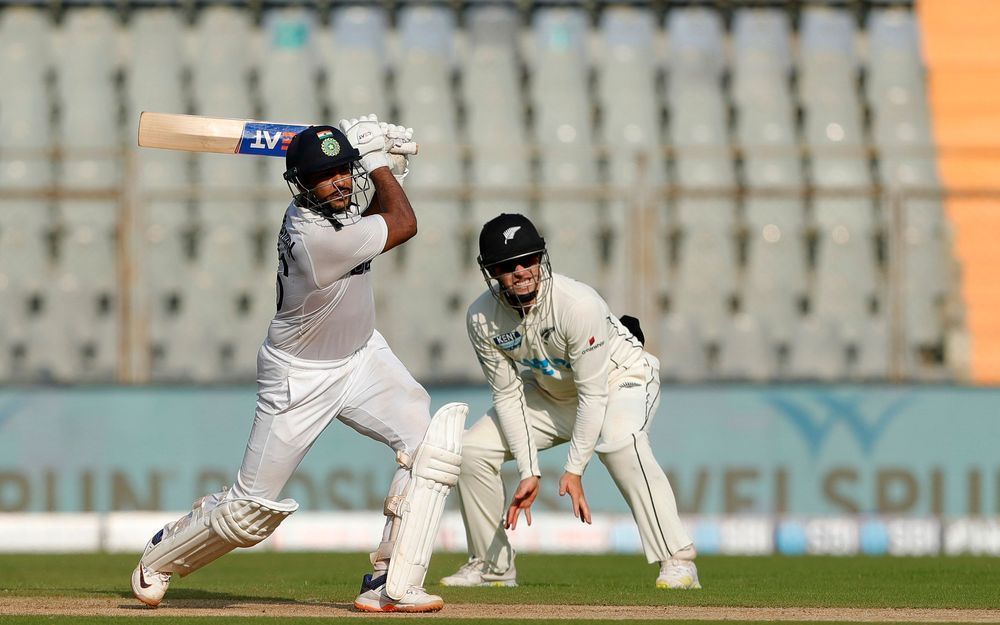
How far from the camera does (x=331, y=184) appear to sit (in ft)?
17.6

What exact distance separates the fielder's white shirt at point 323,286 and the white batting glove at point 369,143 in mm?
206

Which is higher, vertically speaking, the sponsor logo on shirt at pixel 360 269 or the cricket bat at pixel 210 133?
the cricket bat at pixel 210 133

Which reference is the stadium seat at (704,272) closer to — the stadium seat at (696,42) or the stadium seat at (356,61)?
the stadium seat at (696,42)

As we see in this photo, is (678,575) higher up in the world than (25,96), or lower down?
lower down

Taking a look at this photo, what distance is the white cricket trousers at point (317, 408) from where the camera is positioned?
18.1ft

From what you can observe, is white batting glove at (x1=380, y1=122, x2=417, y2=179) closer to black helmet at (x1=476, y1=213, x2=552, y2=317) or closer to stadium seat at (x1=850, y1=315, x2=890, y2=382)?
black helmet at (x1=476, y1=213, x2=552, y2=317)

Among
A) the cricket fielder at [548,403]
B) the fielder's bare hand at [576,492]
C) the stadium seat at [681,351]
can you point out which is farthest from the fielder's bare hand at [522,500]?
the stadium seat at [681,351]

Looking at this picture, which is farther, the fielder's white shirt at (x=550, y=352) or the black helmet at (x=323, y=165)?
the fielder's white shirt at (x=550, y=352)

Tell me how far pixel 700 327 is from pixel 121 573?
4.55 meters

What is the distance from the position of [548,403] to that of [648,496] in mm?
596

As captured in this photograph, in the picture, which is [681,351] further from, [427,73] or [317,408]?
[317,408]

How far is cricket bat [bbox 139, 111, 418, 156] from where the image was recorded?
5.83m

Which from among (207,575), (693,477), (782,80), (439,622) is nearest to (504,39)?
(782,80)

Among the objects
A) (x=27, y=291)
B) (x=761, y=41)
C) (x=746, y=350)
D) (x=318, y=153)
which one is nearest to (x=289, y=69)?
(x=27, y=291)
